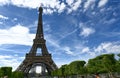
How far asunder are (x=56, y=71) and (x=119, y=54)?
99.0 feet

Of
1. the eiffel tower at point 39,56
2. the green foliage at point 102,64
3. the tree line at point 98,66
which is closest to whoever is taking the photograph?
the green foliage at point 102,64

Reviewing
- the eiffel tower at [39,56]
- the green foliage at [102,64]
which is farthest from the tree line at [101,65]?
the eiffel tower at [39,56]

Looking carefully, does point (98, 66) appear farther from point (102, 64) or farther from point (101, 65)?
point (102, 64)

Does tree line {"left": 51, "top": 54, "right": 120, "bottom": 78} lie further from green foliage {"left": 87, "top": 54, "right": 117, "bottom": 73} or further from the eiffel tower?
the eiffel tower

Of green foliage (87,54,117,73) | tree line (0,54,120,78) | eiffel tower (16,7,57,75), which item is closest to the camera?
green foliage (87,54,117,73)

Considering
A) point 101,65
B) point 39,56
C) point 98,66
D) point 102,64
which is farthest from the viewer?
point 39,56

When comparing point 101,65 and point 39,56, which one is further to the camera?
point 39,56

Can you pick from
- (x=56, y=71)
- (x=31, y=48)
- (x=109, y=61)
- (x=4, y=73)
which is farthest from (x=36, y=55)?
(x=109, y=61)

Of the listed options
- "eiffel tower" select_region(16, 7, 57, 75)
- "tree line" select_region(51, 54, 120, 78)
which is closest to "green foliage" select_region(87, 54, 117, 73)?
"tree line" select_region(51, 54, 120, 78)

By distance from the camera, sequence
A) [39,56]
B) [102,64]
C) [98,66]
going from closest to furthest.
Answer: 1. [102,64]
2. [98,66]
3. [39,56]

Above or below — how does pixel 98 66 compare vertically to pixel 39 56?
below

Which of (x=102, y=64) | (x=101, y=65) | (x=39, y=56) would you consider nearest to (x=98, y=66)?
(x=101, y=65)

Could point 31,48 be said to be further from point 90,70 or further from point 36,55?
point 90,70

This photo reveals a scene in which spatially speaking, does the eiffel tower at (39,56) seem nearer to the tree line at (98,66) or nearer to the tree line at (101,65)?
the tree line at (98,66)
